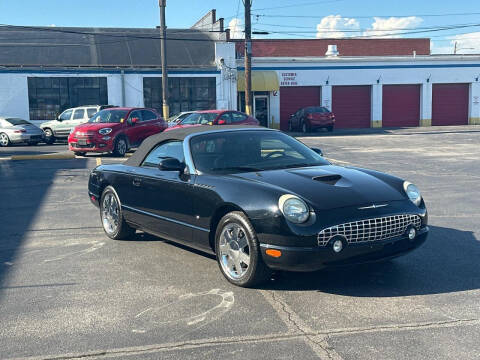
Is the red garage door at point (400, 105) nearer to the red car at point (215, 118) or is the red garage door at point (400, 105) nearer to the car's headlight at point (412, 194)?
the red car at point (215, 118)

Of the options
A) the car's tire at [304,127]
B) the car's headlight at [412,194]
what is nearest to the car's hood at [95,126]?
the car's headlight at [412,194]

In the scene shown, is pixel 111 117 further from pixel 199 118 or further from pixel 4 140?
pixel 4 140

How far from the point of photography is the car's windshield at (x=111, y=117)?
741 inches

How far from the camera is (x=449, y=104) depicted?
39.9 metres

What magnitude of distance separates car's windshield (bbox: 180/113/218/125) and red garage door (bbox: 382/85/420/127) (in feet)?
67.2

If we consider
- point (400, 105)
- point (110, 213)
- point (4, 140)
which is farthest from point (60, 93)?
point (110, 213)

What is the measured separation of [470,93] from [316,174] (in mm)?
38599

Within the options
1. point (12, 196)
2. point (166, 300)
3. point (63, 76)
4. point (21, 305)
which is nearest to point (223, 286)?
point (166, 300)

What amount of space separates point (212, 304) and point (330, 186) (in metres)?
1.47

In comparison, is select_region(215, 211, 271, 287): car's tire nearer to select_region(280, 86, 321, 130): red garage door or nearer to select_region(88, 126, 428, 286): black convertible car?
select_region(88, 126, 428, 286): black convertible car

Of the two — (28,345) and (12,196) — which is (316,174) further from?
(12,196)

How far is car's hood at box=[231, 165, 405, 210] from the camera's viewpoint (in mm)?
4781

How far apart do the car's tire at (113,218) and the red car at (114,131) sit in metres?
11.1

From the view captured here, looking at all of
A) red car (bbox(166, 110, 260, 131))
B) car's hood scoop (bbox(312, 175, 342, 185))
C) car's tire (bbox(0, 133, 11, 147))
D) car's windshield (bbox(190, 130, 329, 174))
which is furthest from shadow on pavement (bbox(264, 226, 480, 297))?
car's tire (bbox(0, 133, 11, 147))
